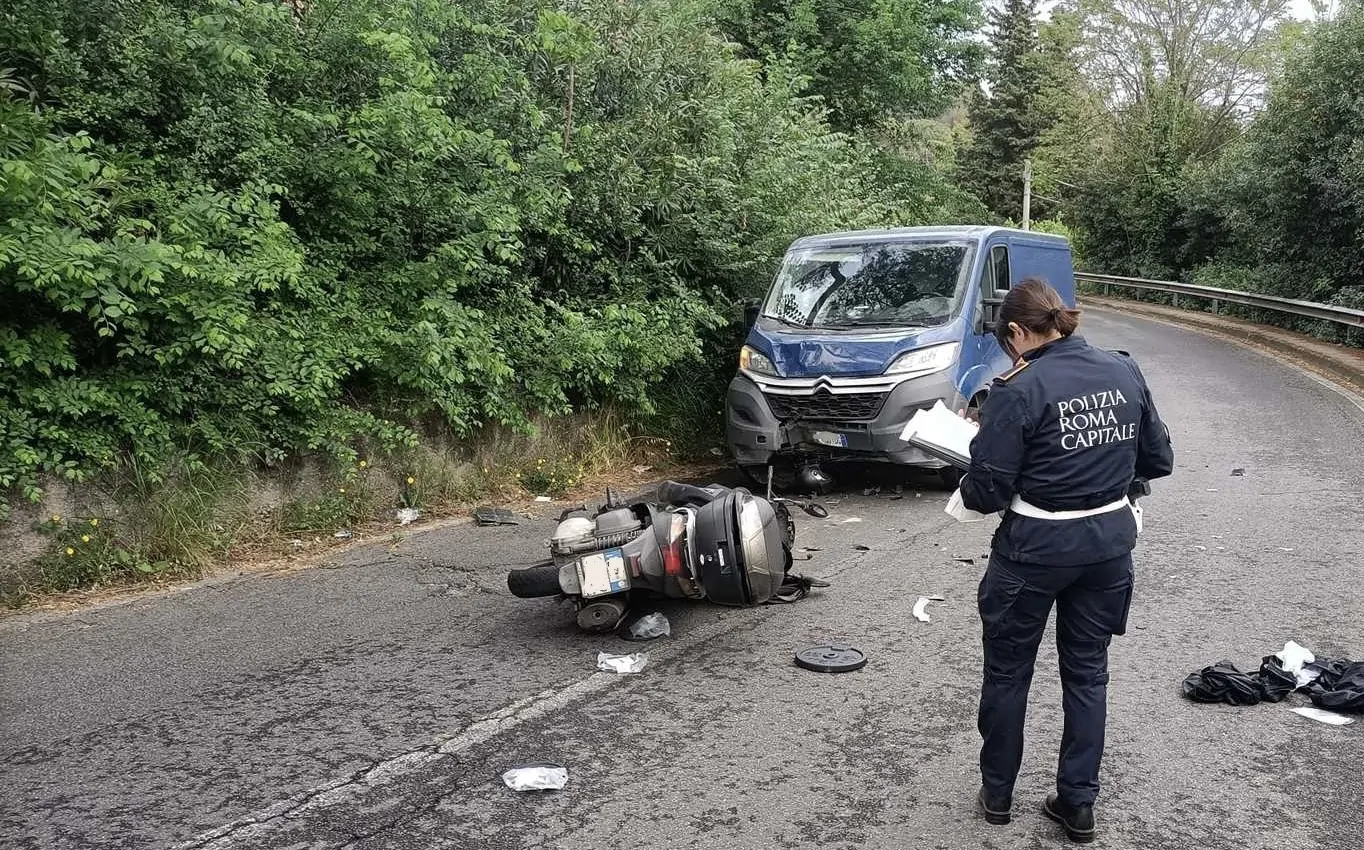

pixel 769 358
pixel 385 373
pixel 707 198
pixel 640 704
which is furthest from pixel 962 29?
pixel 640 704

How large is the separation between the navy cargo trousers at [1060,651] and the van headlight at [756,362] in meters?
5.52

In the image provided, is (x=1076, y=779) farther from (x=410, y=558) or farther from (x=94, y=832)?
(x=410, y=558)

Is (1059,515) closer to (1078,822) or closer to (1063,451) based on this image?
(1063,451)

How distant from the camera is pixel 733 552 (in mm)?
5172

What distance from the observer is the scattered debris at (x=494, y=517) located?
812 centimetres

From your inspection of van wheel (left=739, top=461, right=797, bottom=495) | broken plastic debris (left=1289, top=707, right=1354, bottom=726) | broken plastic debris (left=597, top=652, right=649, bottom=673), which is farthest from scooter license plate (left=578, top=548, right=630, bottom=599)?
van wheel (left=739, top=461, right=797, bottom=495)

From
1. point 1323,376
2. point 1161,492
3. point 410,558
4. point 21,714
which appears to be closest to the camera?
point 21,714

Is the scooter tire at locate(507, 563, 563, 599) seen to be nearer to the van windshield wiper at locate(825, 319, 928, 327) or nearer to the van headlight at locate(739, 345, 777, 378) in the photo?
the van headlight at locate(739, 345, 777, 378)

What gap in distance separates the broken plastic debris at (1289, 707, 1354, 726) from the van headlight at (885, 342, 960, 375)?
14.6ft

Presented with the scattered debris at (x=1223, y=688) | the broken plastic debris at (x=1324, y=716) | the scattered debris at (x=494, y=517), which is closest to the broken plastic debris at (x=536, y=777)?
the scattered debris at (x=1223, y=688)

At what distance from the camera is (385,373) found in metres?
7.97

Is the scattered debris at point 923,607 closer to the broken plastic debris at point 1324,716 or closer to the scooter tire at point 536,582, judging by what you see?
the broken plastic debris at point 1324,716

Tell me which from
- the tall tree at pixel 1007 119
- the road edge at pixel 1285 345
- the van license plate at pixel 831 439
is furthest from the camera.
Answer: the tall tree at pixel 1007 119

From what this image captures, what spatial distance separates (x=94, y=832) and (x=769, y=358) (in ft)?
21.4
